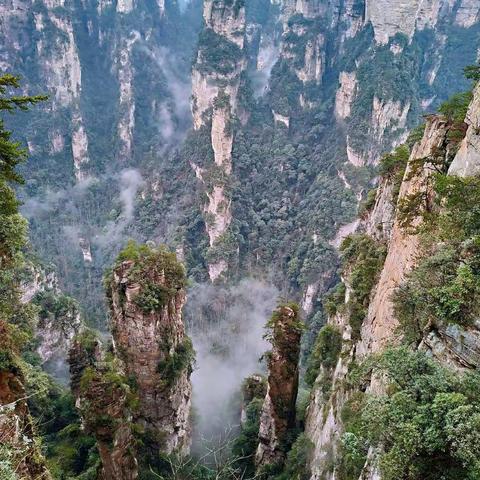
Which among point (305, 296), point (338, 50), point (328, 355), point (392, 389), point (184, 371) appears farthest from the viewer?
point (338, 50)

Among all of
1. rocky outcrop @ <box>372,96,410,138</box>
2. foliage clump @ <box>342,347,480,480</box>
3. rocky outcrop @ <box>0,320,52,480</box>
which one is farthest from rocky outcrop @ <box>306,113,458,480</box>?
rocky outcrop @ <box>372,96,410,138</box>

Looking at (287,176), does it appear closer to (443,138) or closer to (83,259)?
(83,259)

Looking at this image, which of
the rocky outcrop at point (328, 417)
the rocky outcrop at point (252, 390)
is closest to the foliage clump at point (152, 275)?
the rocky outcrop at point (328, 417)

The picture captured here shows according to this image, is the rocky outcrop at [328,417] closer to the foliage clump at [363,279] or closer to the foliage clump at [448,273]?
the foliage clump at [363,279]

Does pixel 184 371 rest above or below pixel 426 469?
below

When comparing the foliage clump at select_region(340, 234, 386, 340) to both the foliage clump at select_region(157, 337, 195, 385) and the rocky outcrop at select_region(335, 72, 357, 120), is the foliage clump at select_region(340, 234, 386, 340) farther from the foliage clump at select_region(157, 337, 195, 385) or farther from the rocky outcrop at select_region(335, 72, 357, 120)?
the rocky outcrop at select_region(335, 72, 357, 120)

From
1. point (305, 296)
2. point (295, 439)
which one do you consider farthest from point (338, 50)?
point (295, 439)
